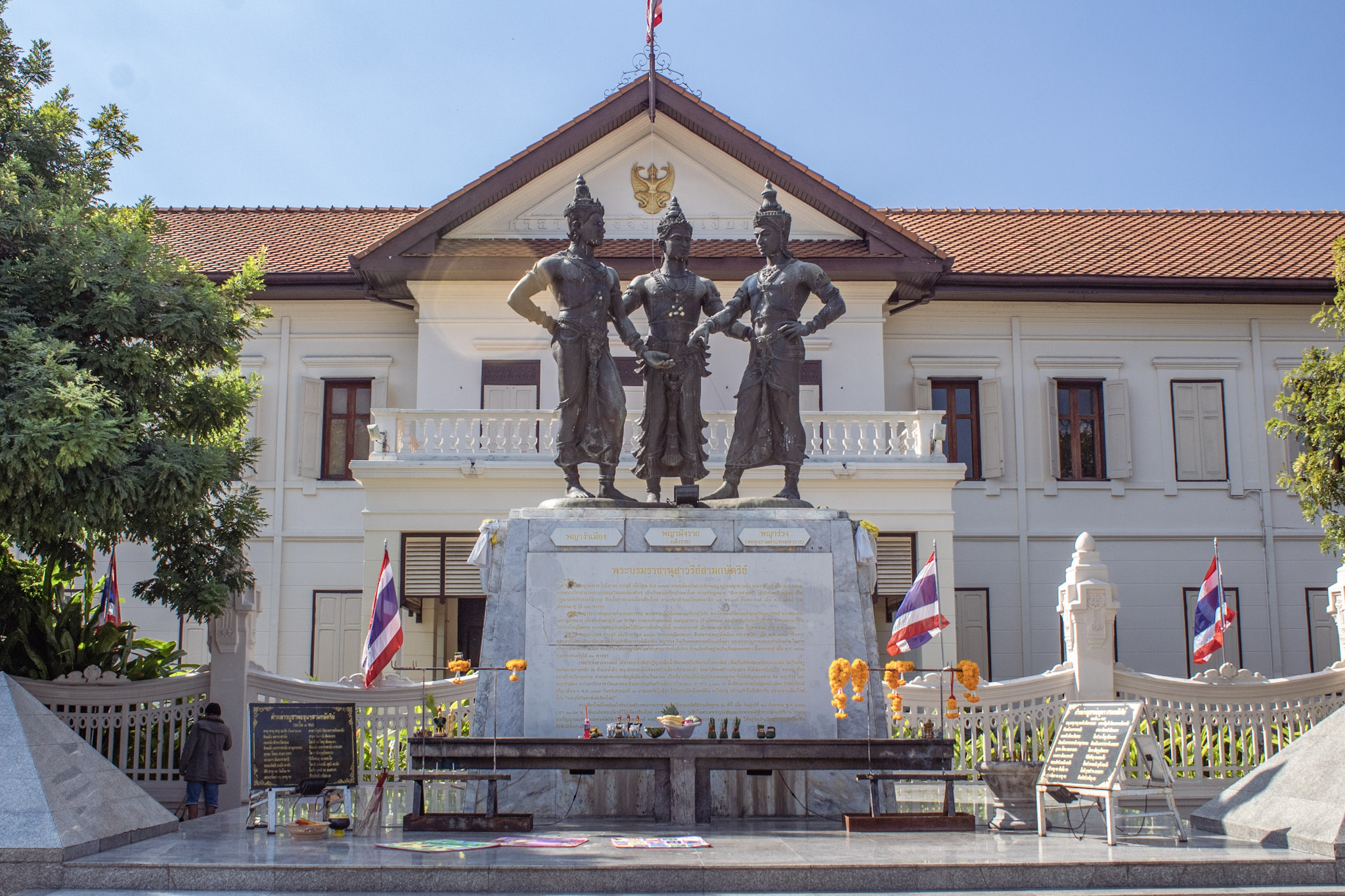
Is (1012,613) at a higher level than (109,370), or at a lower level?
A: lower

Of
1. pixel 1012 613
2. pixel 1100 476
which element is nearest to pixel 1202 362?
pixel 1100 476

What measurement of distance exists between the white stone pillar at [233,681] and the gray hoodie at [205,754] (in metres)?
0.53

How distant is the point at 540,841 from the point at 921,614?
6.18 m

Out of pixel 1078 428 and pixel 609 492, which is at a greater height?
pixel 1078 428

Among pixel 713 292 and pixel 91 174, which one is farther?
pixel 91 174

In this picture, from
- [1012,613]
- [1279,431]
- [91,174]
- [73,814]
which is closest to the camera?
[73,814]

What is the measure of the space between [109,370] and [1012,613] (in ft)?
50.5

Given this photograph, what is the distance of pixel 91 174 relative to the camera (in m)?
11.8

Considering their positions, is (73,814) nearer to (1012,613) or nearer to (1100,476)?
(1012,613)

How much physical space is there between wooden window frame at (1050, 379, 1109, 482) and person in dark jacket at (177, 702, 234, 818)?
1519 centimetres

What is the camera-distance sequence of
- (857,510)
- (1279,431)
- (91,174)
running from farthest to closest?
(857,510) → (1279,431) → (91,174)

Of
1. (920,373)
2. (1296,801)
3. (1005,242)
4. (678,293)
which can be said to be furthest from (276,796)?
(1005,242)

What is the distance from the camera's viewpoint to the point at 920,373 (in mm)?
22016

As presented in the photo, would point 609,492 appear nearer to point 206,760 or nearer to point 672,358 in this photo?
point 672,358
